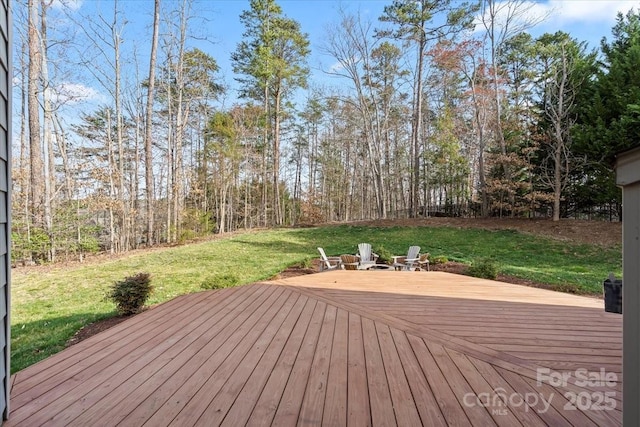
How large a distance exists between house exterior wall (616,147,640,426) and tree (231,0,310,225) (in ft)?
45.9

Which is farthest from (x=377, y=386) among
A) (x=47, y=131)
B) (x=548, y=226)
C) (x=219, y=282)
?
(x=548, y=226)

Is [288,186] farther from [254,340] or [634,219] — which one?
[634,219]

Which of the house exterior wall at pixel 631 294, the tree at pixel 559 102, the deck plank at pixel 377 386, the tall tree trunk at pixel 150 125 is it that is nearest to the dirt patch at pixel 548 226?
the tree at pixel 559 102

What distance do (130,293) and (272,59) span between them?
13531 mm

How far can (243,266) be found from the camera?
692 cm

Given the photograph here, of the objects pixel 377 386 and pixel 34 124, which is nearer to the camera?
pixel 377 386

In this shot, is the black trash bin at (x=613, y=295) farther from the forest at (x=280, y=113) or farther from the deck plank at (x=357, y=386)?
the forest at (x=280, y=113)

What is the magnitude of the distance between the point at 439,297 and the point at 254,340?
2.17m

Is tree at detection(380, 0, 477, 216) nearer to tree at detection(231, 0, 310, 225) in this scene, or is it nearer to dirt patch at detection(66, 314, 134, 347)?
tree at detection(231, 0, 310, 225)

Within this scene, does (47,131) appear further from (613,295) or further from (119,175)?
(613,295)

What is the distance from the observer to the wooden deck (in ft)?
4.75

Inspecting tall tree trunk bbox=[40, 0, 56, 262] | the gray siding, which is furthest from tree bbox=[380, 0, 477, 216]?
the gray siding

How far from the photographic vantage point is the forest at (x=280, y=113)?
8703mm

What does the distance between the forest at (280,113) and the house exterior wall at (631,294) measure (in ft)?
27.2
